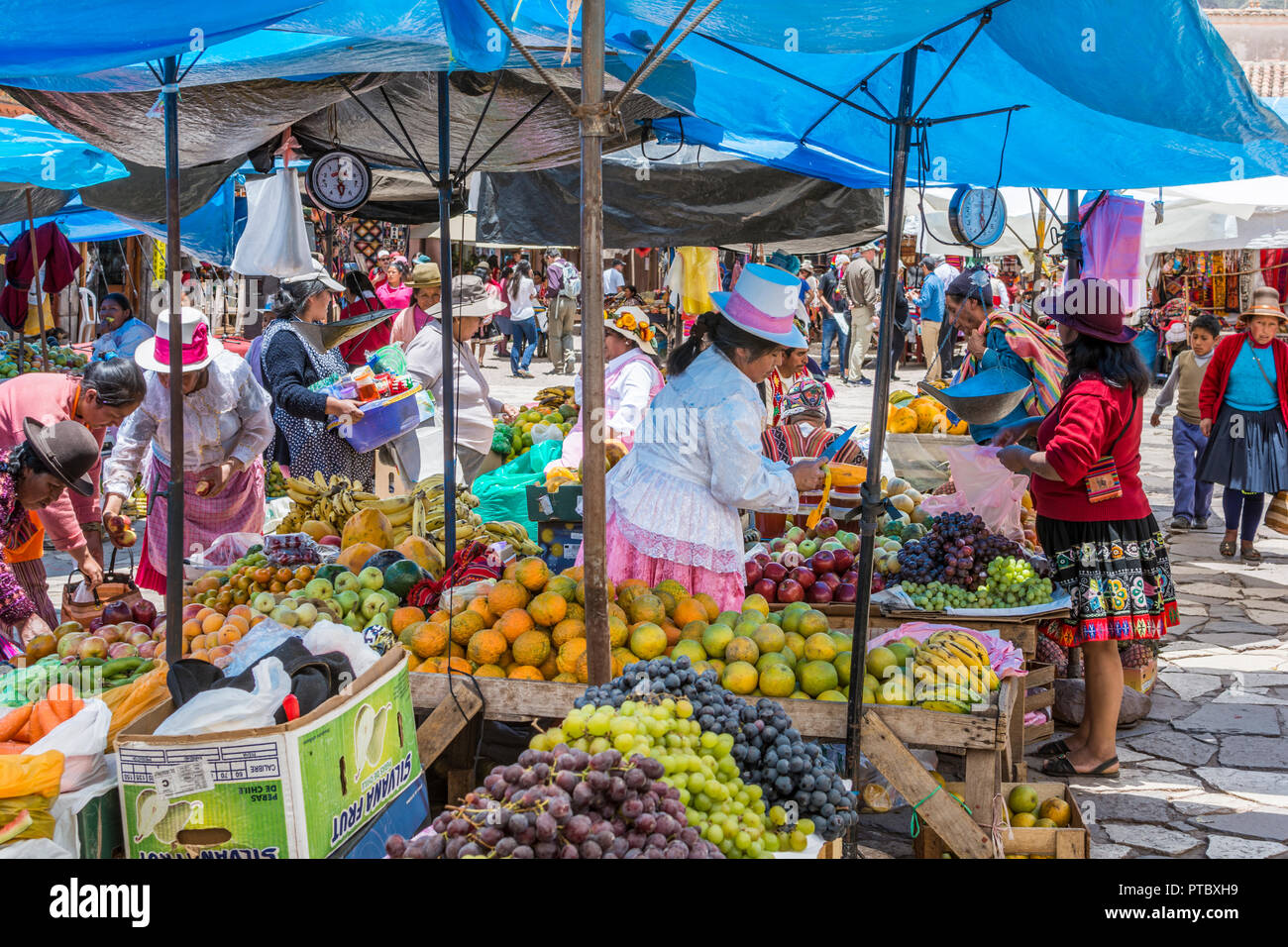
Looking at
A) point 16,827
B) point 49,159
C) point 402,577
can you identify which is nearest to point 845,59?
point 402,577

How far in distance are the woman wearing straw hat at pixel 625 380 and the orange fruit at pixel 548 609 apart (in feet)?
7.53

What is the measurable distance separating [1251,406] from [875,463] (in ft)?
19.5

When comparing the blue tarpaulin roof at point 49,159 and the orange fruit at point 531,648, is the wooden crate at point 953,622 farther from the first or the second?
the blue tarpaulin roof at point 49,159

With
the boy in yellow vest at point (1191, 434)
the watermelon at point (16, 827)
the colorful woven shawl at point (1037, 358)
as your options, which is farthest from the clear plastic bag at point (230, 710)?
the boy in yellow vest at point (1191, 434)

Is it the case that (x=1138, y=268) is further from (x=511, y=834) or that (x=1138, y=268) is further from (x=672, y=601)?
A: (x=511, y=834)

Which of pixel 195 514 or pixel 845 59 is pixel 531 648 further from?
pixel 195 514

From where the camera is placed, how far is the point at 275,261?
6.21 m

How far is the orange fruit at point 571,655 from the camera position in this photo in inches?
135

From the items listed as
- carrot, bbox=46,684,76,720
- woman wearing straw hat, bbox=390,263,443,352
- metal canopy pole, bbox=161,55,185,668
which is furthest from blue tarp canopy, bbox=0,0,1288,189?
woman wearing straw hat, bbox=390,263,443,352

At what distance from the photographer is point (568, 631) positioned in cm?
350

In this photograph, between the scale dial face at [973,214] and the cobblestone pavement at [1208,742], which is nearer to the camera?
the cobblestone pavement at [1208,742]

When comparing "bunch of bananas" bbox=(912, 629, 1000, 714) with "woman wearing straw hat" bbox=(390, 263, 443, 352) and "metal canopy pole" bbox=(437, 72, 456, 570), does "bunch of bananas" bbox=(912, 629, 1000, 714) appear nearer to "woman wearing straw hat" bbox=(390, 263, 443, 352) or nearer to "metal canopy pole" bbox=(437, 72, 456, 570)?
"metal canopy pole" bbox=(437, 72, 456, 570)

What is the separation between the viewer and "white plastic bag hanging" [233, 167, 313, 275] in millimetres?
6137

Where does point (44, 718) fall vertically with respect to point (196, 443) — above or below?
below
